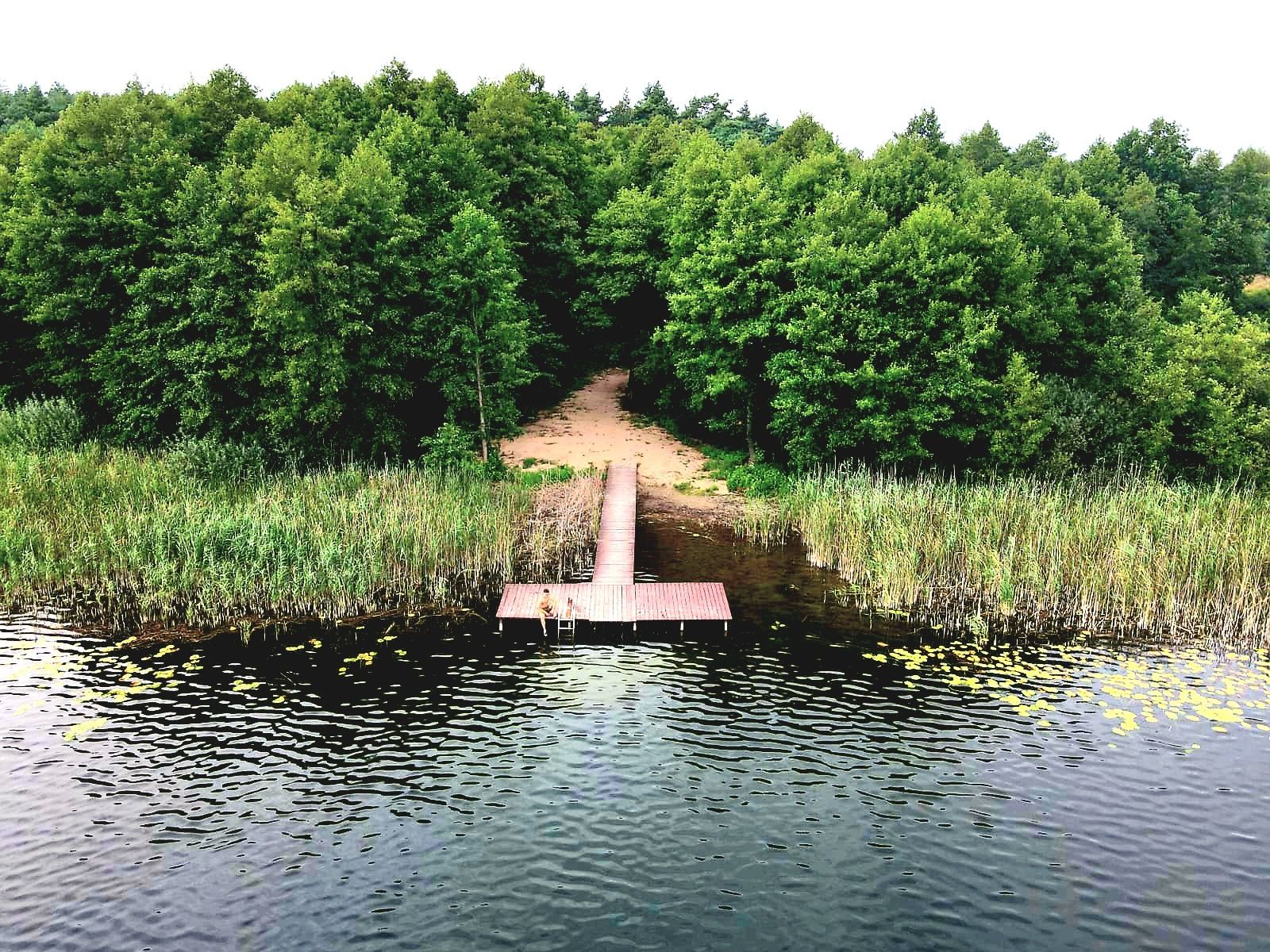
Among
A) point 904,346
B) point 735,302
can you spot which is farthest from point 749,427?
point 904,346

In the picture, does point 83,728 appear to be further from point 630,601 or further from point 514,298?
point 514,298

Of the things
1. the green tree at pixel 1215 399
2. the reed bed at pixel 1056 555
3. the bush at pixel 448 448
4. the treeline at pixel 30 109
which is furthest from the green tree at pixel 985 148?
the treeline at pixel 30 109

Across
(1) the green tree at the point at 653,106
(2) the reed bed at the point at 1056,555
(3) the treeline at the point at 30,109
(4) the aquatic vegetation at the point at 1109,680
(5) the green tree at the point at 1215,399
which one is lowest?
(4) the aquatic vegetation at the point at 1109,680

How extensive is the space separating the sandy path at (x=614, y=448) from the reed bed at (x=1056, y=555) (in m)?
9.73

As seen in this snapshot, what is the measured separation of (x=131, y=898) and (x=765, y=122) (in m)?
117

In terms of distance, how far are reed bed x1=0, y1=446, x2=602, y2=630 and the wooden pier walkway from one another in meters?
2.01

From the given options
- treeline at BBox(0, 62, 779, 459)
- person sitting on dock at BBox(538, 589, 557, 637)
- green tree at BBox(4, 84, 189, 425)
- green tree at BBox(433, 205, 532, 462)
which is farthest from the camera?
green tree at BBox(4, 84, 189, 425)

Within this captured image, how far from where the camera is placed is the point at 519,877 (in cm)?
1302

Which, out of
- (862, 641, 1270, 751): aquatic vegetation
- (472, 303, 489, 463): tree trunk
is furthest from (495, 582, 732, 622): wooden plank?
(472, 303, 489, 463): tree trunk

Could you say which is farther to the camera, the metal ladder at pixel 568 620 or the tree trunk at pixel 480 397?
the tree trunk at pixel 480 397

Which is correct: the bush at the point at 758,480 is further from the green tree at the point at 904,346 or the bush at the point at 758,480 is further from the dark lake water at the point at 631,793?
the dark lake water at the point at 631,793

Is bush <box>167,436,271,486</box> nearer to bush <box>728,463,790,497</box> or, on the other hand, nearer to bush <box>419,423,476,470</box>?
bush <box>419,423,476,470</box>

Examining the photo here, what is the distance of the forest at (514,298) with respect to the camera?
35.2 metres

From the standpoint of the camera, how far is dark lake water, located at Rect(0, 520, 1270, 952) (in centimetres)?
1217
